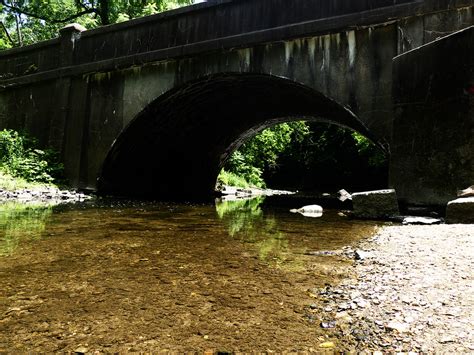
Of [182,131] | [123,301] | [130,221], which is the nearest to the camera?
[123,301]

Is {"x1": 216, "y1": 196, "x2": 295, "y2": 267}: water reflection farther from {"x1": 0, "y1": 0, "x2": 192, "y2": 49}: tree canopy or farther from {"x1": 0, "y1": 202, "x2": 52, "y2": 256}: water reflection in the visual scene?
{"x1": 0, "y1": 0, "x2": 192, "y2": 49}: tree canopy

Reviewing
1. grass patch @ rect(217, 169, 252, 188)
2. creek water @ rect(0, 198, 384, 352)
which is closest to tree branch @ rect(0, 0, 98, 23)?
grass patch @ rect(217, 169, 252, 188)

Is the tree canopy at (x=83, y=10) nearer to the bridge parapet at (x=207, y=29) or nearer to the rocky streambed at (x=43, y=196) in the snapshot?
the bridge parapet at (x=207, y=29)

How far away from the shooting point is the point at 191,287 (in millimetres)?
2592

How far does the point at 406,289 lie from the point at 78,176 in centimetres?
1012

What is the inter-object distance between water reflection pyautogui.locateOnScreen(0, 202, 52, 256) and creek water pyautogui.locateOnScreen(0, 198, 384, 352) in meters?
0.02

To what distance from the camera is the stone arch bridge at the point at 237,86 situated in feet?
18.6

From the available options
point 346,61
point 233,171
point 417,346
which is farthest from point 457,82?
point 233,171

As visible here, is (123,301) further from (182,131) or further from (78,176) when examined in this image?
(182,131)

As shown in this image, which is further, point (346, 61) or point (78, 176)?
point (78, 176)

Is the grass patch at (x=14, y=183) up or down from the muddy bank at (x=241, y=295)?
up

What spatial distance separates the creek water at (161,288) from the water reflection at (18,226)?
0.02 meters

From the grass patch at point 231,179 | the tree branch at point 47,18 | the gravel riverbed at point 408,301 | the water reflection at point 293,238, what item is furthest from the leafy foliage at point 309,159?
the gravel riverbed at point 408,301

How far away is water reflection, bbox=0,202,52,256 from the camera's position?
12.4ft
